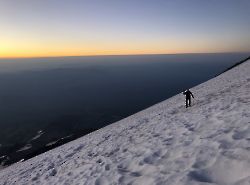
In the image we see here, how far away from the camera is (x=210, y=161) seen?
7.63m

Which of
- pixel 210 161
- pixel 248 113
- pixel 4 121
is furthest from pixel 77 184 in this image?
pixel 4 121

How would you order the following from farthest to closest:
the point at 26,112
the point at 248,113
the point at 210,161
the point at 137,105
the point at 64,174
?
the point at 137,105 → the point at 26,112 → the point at 64,174 → the point at 248,113 → the point at 210,161

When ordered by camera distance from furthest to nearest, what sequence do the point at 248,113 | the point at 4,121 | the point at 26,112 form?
the point at 26,112, the point at 4,121, the point at 248,113

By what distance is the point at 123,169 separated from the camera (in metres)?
9.87

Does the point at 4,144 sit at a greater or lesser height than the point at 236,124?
lesser

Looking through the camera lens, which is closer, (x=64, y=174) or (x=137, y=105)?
(x=64, y=174)

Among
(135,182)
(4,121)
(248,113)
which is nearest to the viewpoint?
(135,182)

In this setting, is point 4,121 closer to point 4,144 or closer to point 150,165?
point 4,144

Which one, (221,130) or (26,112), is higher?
(221,130)

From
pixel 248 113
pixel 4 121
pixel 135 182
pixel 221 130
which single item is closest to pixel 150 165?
pixel 135 182

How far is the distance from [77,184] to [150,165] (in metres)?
3.26

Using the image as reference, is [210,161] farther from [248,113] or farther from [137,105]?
[137,105]

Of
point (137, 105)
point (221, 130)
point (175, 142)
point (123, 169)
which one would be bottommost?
point (137, 105)

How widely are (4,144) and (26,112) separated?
198 feet
